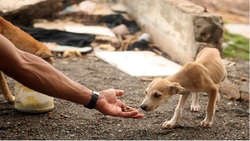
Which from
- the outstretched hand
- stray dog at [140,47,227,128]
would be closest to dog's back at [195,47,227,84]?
stray dog at [140,47,227,128]

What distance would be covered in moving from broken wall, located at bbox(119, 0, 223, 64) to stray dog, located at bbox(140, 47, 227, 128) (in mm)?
2118

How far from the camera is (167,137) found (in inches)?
173

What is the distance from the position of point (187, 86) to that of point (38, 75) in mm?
1885

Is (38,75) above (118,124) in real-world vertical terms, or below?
above

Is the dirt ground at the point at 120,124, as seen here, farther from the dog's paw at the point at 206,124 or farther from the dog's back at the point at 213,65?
the dog's back at the point at 213,65

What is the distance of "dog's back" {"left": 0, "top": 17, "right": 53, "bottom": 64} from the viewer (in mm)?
4652

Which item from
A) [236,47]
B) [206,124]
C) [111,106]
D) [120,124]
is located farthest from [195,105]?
[236,47]

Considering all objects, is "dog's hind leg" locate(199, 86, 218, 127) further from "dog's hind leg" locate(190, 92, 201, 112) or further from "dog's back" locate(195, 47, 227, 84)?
"dog's hind leg" locate(190, 92, 201, 112)

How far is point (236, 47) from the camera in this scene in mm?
8781

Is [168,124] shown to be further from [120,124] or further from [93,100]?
[93,100]

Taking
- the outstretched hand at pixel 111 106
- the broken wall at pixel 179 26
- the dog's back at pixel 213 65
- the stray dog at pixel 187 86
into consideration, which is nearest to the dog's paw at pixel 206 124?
the stray dog at pixel 187 86

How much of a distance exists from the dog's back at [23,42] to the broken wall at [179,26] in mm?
3039

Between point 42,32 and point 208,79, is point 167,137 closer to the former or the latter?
point 208,79

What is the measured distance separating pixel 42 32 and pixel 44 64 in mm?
5317
